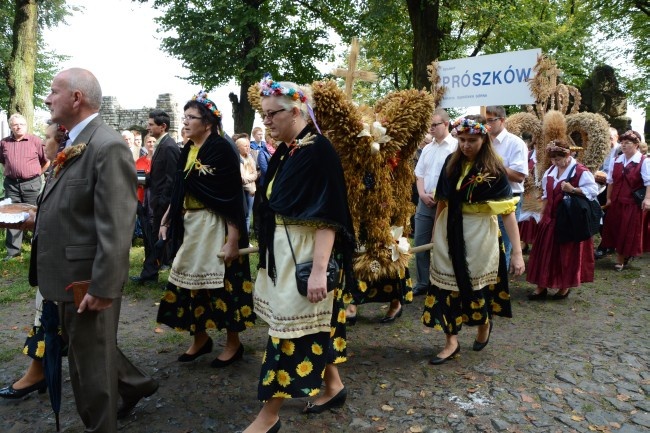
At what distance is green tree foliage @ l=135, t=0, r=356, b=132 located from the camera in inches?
769

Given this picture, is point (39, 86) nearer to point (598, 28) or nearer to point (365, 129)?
point (598, 28)

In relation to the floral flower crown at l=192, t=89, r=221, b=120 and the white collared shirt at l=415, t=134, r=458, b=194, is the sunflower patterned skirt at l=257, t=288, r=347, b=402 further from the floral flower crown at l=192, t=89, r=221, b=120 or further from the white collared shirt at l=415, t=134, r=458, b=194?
the white collared shirt at l=415, t=134, r=458, b=194

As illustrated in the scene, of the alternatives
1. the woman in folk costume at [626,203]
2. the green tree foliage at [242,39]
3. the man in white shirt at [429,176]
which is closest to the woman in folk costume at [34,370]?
the man in white shirt at [429,176]

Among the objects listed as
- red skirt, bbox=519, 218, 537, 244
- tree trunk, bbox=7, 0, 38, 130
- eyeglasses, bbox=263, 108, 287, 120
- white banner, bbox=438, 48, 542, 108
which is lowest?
red skirt, bbox=519, 218, 537, 244

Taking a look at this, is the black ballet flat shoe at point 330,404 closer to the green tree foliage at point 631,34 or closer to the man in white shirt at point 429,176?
the man in white shirt at point 429,176

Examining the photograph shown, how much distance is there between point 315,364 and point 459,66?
16.0 feet

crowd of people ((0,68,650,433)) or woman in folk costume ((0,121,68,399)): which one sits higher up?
crowd of people ((0,68,650,433))

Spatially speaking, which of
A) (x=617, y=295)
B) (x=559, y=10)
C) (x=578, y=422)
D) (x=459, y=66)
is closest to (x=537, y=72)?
(x=459, y=66)

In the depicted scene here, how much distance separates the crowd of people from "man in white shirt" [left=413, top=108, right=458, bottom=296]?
0.06 feet

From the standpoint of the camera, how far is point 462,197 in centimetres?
414

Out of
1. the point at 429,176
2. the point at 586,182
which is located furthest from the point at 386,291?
the point at 586,182

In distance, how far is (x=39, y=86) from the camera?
3306cm

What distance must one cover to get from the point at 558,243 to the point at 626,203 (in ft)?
8.56

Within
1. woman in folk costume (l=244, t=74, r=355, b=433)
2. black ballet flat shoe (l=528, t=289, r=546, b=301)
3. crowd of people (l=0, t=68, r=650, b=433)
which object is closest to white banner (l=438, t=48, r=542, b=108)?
crowd of people (l=0, t=68, r=650, b=433)
